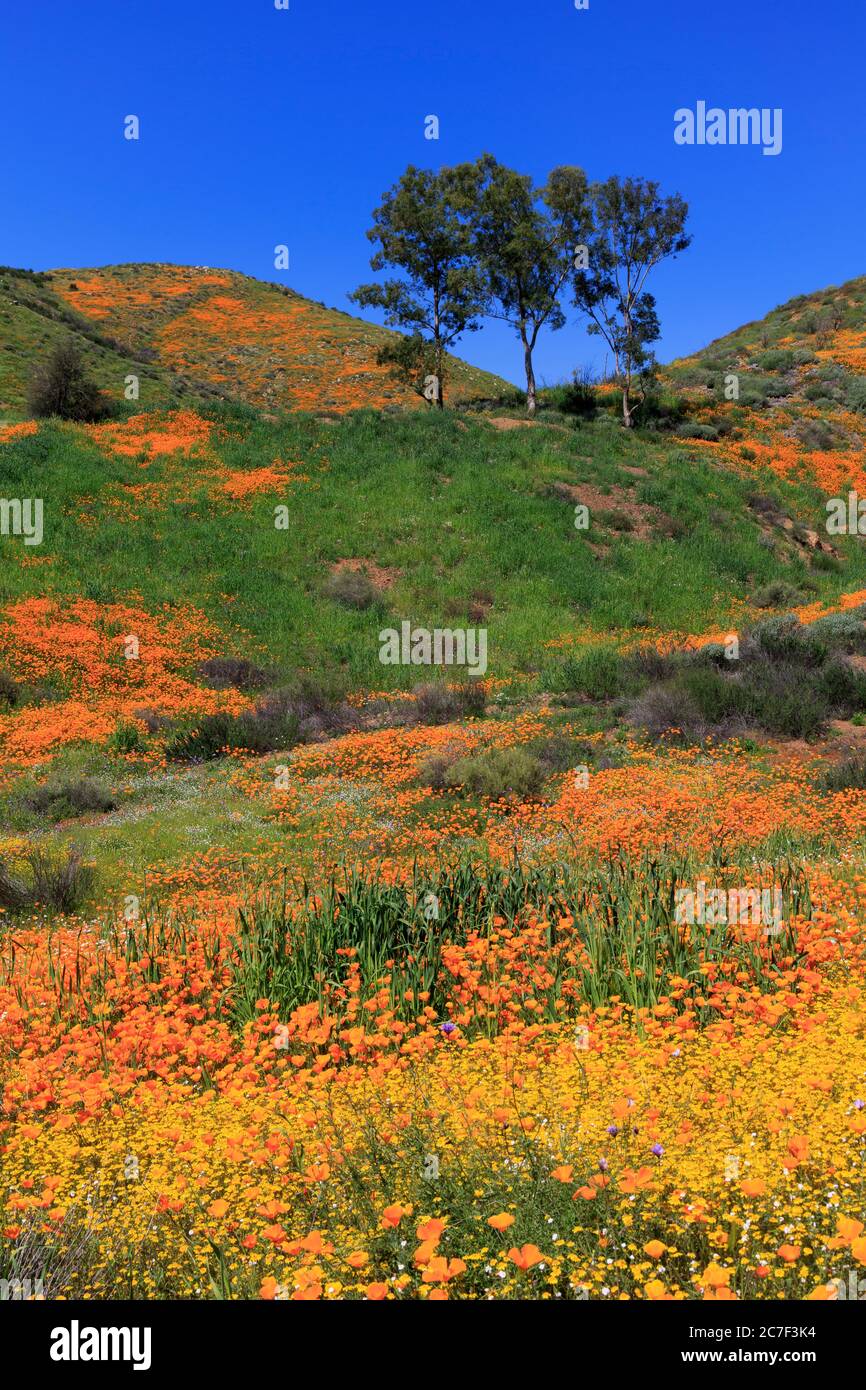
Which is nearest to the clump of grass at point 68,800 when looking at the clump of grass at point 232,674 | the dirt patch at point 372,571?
the clump of grass at point 232,674

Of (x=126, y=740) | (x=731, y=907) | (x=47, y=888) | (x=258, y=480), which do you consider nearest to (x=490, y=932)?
(x=731, y=907)

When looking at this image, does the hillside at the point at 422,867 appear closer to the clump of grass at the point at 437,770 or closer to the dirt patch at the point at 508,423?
the clump of grass at the point at 437,770

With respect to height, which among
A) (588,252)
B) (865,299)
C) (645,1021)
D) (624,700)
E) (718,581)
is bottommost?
(645,1021)

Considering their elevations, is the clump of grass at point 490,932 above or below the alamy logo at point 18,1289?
above

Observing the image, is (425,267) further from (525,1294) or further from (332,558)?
(525,1294)

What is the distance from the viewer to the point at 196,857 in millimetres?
12195

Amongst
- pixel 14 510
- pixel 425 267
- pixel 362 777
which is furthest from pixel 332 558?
pixel 425 267

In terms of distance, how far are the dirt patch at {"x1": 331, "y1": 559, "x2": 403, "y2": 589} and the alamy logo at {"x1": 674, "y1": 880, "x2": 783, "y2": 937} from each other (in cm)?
2098

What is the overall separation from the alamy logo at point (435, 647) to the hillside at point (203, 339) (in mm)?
26145

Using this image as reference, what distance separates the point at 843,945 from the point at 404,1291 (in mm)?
4220

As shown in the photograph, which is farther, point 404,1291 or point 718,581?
point 718,581

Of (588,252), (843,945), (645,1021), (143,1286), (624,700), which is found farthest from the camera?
(588,252)
